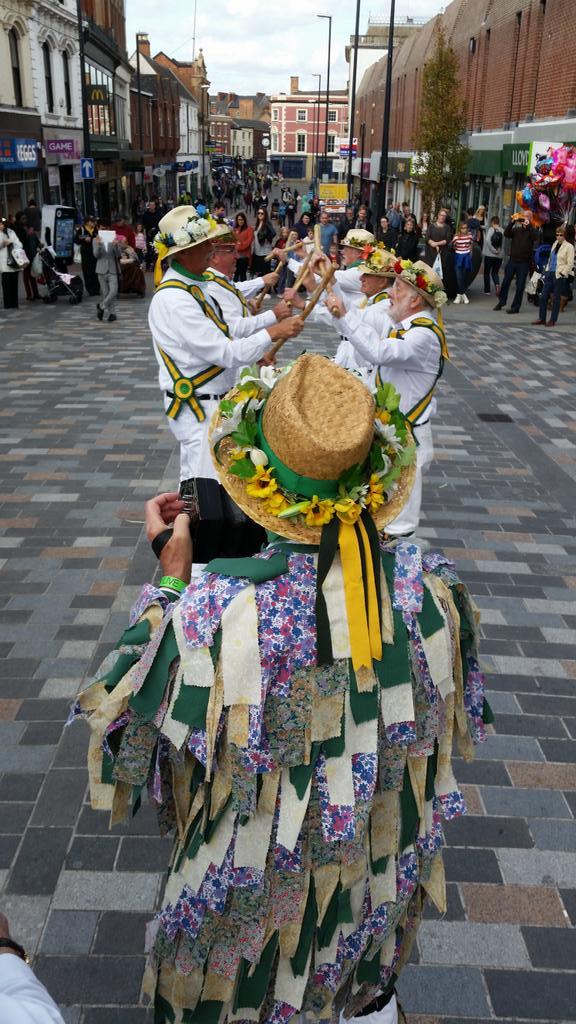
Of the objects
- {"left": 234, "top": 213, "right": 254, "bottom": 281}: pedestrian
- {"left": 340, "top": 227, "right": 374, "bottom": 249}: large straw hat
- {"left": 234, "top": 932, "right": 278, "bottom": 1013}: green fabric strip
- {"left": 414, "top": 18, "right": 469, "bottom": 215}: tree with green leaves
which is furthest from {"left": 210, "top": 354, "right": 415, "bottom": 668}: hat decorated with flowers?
{"left": 414, "top": 18, "right": 469, "bottom": 215}: tree with green leaves

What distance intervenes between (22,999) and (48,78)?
32.1m

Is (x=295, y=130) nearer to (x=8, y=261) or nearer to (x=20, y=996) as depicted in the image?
(x=8, y=261)

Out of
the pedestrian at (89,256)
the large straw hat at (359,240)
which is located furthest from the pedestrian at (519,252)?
the large straw hat at (359,240)

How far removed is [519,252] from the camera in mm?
16375

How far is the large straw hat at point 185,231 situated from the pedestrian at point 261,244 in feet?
44.2

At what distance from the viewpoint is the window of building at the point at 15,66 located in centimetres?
2506

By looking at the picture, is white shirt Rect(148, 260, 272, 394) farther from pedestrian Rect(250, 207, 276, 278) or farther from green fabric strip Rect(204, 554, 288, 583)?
pedestrian Rect(250, 207, 276, 278)

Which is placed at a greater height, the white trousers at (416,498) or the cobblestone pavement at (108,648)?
the white trousers at (416,498)

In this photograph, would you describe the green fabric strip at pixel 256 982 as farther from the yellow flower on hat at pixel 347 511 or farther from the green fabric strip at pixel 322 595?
the yellow flower on hat at pixel 347 511

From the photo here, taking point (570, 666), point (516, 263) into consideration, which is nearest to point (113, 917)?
point (570, 666)

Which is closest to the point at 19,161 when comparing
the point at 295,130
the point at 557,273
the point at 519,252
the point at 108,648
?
the point at 519,252

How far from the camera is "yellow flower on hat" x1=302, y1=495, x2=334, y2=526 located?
1.89 metres

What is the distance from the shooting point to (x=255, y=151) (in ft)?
468

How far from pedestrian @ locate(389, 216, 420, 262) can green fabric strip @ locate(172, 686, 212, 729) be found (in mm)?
18532
